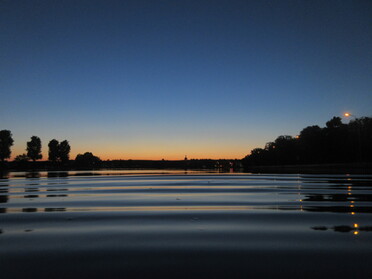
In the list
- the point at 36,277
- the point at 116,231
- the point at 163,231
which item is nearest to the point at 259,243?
the point at 163,231

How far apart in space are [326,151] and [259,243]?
10201cm

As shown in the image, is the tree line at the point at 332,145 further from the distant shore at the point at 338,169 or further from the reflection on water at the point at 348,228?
the reflection on water at the point at 348,228

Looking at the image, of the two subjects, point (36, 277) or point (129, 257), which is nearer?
point (36, 277)

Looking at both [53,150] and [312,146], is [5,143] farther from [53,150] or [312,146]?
[312,146]

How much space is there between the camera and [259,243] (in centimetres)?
649

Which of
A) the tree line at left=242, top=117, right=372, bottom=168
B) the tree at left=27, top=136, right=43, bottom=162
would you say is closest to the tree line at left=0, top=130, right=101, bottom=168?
the tree at left=27, top=136, right=43, bottom=162

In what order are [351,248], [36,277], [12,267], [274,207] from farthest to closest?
1. [274,207]
2. [351,248]
3. [12,267]
4. [36,277]

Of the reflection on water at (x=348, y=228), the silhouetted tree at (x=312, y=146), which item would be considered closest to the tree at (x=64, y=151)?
the silhouetted tree at (x=312, y=146)

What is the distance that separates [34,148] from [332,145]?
479 ft

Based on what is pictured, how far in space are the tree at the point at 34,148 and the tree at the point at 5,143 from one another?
22.3 m

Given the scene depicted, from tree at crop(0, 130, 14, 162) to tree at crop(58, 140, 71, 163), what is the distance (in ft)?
143

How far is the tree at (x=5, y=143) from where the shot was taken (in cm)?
14075

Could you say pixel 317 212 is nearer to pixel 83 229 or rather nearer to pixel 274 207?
pixel 274 207

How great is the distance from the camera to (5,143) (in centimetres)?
14212
